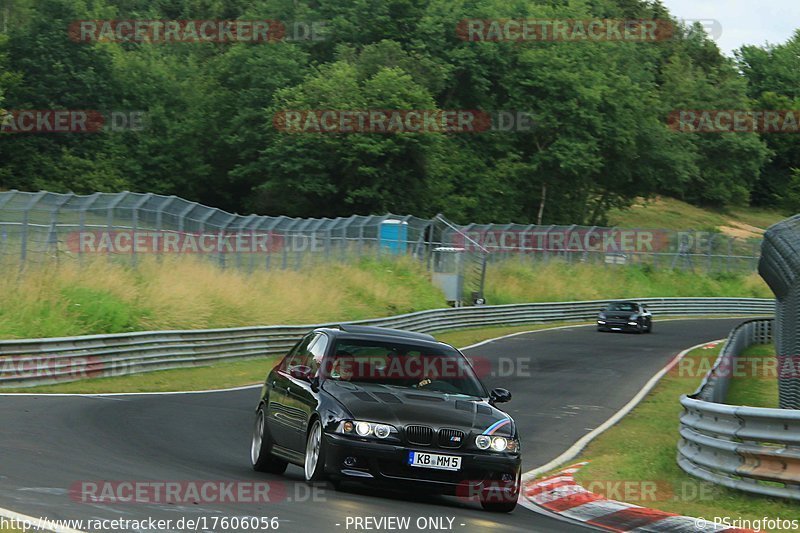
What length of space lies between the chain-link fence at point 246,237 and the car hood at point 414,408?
49.5 ft

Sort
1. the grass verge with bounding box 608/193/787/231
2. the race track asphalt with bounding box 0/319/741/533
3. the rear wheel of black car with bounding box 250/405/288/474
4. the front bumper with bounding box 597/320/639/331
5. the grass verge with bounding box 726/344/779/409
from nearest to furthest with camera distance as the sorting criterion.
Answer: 1. the race track asphalt with bounding box 0/319/741/533
2. the rear wheel of black car with bounding box 250/405/288/474
3. the grass verge with bounding box 726/344/779/409
4. the front bumper with bounding box 597/320/639/331
5. the grass verge with bounding box 608/193/787/231

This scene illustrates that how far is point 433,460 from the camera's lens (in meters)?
10.1

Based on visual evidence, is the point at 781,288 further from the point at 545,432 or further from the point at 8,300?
the point at 8,300

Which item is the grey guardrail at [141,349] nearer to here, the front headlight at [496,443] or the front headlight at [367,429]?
the front headlight at [367,429]

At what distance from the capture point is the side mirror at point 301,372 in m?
11.3

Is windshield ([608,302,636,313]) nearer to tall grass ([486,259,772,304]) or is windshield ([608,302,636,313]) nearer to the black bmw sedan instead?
tall grass ([486,259,772,304])

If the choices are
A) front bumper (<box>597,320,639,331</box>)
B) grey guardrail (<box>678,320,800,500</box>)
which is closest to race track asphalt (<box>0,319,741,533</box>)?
grey guardrail (<box>678,320,800,500</box>)

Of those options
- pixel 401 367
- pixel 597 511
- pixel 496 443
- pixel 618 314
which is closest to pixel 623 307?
pixel 618 314

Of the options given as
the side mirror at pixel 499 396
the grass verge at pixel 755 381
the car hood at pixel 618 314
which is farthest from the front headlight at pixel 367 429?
the car hood at pixel 618 314

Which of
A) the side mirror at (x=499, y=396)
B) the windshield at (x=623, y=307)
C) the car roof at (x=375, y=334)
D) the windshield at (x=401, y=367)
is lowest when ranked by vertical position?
the windshield at (x=623, y=307)

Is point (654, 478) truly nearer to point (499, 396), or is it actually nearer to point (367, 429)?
point (499, 396)

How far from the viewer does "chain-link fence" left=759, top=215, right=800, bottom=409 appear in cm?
1517

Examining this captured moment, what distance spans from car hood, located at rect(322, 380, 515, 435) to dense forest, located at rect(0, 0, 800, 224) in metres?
52.8

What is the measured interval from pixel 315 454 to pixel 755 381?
55.9ft
